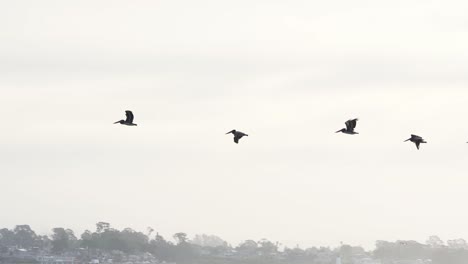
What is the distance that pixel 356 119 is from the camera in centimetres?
9950

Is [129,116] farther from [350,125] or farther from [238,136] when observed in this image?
[350,125]

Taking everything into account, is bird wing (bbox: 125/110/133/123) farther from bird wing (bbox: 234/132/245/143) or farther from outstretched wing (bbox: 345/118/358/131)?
outstretched wing (bbox: 345/118/358/131)

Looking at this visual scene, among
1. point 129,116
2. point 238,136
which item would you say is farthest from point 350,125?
point 129,116

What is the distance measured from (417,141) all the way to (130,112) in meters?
19.3

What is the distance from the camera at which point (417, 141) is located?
334 ft

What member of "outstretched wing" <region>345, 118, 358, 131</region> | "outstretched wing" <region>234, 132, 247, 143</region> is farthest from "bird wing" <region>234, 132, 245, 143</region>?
"outstretched wing" <region>345, 118, 358, 131</region>

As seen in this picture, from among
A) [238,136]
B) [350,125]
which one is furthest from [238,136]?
[350,125]

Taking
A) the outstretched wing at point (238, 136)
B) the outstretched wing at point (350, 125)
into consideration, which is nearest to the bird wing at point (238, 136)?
the outstretched wing at point (238, 136)

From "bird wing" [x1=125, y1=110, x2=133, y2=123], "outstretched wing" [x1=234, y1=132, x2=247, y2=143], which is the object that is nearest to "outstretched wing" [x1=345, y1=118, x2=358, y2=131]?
"outstretched wing" [x1=234, y1=132, x2=247, y2=143]

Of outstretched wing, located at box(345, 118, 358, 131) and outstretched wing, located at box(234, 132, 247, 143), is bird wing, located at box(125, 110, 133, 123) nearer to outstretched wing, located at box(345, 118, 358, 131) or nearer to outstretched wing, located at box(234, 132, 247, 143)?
outstretched wing, located at box(234, 132, 247, 143)

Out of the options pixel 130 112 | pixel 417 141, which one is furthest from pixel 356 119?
pixel 130 112

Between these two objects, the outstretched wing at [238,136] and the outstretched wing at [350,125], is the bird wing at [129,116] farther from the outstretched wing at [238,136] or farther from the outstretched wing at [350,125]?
the outstretched wing at [350,125]

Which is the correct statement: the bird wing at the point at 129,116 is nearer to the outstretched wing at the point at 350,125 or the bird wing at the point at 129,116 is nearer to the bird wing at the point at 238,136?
the bird wing at the point at 238,136

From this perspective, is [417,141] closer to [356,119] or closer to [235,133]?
[356,119]
